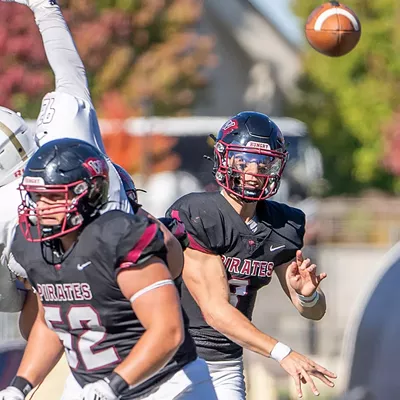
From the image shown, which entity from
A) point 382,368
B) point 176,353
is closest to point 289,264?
point 176,353

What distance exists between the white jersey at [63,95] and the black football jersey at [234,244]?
19.4 inches

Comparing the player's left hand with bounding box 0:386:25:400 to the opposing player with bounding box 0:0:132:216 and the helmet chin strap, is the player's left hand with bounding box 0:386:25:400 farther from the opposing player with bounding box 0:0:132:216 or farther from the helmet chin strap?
the opposing player with bounding box 0:0:132:216

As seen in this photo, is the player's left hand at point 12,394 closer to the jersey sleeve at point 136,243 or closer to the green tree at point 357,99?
the jersey sleeve at point 136,243

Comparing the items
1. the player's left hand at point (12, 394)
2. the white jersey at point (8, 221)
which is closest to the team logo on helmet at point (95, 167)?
the white jersey at point (8, 221)

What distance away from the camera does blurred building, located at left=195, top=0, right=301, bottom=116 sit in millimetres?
26016

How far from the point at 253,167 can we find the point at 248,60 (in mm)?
22175

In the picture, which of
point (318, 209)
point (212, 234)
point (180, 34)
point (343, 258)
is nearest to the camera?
point (212, 234)

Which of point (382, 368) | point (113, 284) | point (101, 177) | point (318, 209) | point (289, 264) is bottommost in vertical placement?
point (318, 209)

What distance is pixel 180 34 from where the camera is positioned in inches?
870

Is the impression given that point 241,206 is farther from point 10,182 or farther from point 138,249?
point 138,249

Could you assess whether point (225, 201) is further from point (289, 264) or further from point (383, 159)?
point (383, 159)

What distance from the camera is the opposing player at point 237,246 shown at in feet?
16.7

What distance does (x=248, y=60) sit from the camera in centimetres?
2706

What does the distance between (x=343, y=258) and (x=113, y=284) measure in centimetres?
1288
